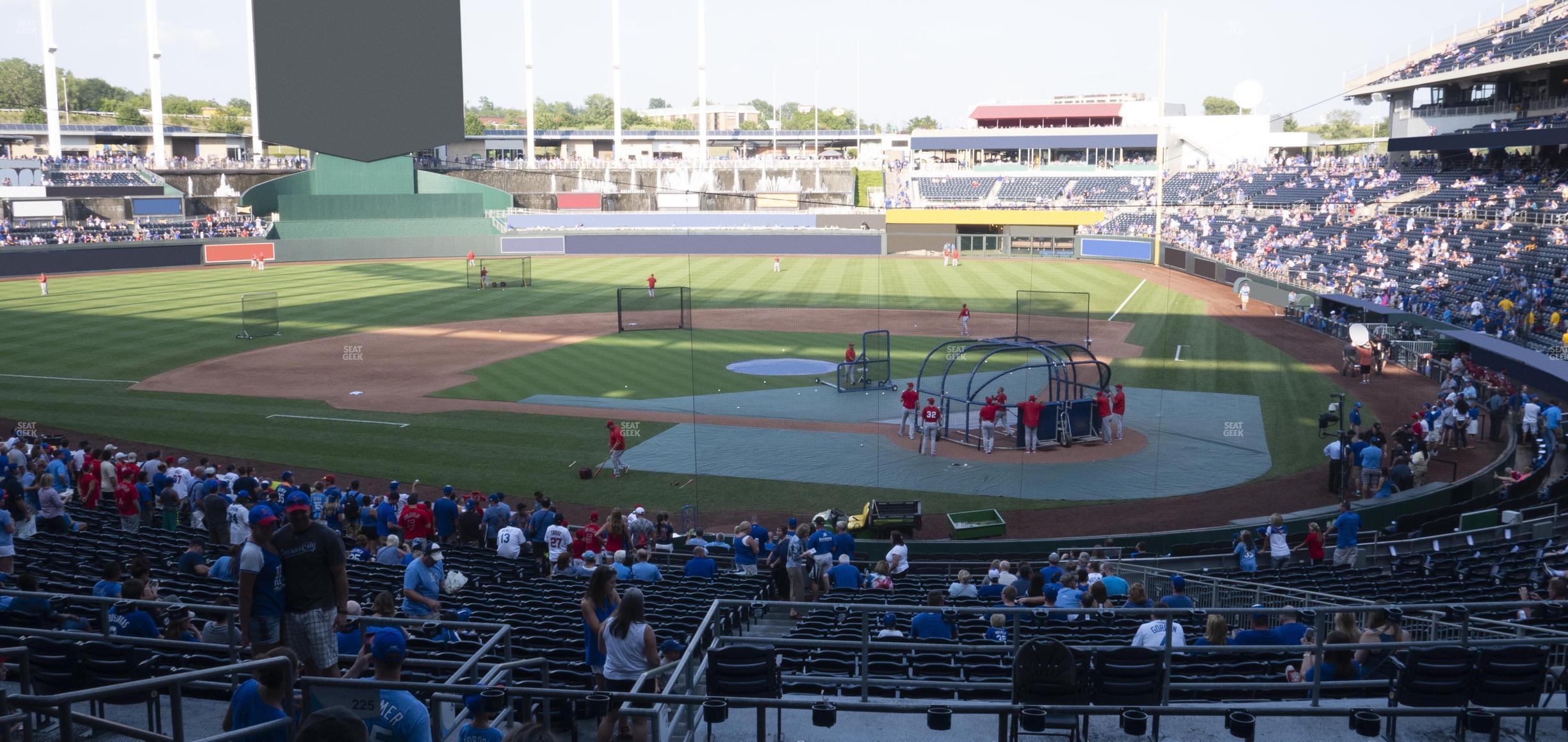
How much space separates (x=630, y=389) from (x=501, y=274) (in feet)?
102

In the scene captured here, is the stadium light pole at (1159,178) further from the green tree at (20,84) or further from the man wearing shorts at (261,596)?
the green tree at (20,84)

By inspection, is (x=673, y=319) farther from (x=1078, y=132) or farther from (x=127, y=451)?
(x=1078, y=132)

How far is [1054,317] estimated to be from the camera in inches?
1582

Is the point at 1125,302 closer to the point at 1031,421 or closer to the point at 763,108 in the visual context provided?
the point at 1031,421

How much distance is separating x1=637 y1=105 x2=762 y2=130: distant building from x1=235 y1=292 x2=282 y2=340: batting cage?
97756 mm

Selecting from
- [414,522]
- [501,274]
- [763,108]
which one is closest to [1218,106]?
[763,108]

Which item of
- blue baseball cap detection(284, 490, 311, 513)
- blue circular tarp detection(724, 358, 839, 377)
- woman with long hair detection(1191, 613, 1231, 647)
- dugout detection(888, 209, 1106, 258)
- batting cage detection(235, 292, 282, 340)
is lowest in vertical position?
blue circular tarp detection(724, 358, 839, 377)

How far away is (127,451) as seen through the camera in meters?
23.5

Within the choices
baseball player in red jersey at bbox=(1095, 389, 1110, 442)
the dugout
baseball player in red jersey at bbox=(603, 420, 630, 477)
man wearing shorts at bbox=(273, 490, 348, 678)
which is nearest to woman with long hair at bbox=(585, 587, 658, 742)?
man wearing shorts at bbox=(273, 490, 348, 678)

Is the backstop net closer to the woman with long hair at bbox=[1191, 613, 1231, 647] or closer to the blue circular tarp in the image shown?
the blue circular tarp

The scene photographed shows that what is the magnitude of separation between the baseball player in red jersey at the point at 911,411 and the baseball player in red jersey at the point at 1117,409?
13.7ft

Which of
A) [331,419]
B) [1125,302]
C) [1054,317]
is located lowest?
[331,419]

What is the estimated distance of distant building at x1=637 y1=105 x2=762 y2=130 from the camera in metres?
153

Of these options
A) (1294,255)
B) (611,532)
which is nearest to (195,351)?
(611,532)
